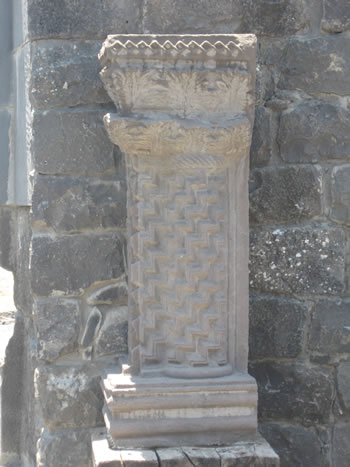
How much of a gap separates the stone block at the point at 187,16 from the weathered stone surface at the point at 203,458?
61.5 inches

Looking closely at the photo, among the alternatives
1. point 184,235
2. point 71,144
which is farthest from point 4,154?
point 184,235

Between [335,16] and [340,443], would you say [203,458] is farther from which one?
[335,16]

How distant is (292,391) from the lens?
113 inches

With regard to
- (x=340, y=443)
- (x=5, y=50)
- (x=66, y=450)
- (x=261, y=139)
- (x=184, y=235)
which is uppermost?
(x=5, y=50)

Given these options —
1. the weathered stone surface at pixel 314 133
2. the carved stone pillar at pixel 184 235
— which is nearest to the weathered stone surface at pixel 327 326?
the carved stone pillar at pixel 184 235

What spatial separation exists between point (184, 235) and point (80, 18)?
3.10ft

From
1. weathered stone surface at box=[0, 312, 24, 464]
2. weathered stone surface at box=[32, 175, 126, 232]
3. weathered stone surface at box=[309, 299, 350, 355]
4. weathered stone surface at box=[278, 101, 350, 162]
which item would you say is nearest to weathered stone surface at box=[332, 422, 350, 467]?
weathered stone surface at box=[309, 299, 350, 355]

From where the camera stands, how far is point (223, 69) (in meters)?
2.40

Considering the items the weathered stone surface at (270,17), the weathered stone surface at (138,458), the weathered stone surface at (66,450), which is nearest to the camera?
the weathered stone surface at (138,458)

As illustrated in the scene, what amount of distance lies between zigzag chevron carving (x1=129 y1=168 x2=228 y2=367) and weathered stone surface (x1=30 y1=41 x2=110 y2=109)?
17.7 inches

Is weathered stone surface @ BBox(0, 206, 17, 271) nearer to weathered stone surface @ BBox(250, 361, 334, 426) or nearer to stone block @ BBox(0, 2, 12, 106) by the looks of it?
stone block @ BBox(0, 2, 12, 106)

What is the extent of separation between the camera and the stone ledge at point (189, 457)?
7.44 feet

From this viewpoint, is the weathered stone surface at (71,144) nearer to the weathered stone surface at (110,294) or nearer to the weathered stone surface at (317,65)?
the weathered stone surface at (110,294)

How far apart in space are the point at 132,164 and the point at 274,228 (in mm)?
713
